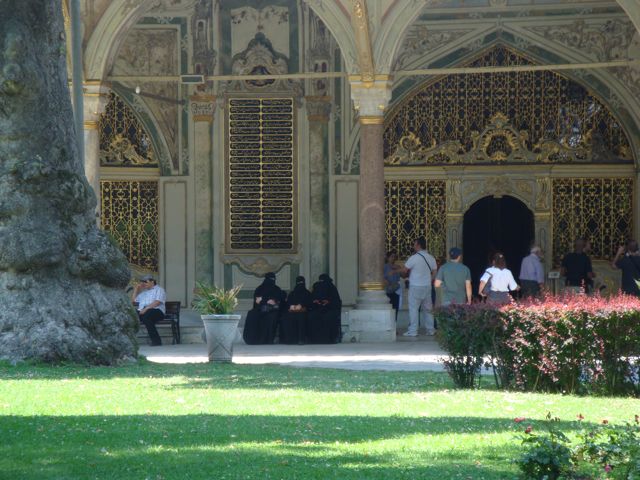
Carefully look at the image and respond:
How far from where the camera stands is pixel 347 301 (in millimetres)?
24016

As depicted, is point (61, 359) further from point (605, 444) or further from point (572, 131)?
point (572, 131)

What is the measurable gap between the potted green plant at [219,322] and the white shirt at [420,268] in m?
6.04

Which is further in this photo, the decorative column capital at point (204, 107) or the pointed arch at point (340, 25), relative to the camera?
the decorative column capital at point (204, 107)

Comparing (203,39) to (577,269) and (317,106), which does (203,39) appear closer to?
(317,106)

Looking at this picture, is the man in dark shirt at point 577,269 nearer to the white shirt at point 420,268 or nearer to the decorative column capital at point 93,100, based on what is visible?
the white shirt at point 420,268

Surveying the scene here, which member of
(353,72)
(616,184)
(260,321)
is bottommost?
(260,321)

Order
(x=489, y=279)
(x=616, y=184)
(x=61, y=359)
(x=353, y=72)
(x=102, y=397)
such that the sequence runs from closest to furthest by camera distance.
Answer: (x=102, y=397) < (x=61, y=359) < (x=489, y=279) < (x=353, y=72) < (x=616, y=184)


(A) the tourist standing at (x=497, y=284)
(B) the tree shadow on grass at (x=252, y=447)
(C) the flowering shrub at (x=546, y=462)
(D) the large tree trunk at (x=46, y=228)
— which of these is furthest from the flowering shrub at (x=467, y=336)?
(C) the flowering shrub at (x=546, y=462)

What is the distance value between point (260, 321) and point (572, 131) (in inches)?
255

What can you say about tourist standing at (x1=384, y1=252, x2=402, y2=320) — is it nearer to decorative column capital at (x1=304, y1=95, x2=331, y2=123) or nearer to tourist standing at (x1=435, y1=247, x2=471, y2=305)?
decorative column capital at (x1=304, y1=95, x2=331, y2=123)

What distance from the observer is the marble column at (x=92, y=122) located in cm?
2103

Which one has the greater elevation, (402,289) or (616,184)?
(616,184)

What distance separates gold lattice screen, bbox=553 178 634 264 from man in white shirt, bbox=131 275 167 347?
681cm

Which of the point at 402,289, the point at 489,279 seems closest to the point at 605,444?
the point at 489,279
